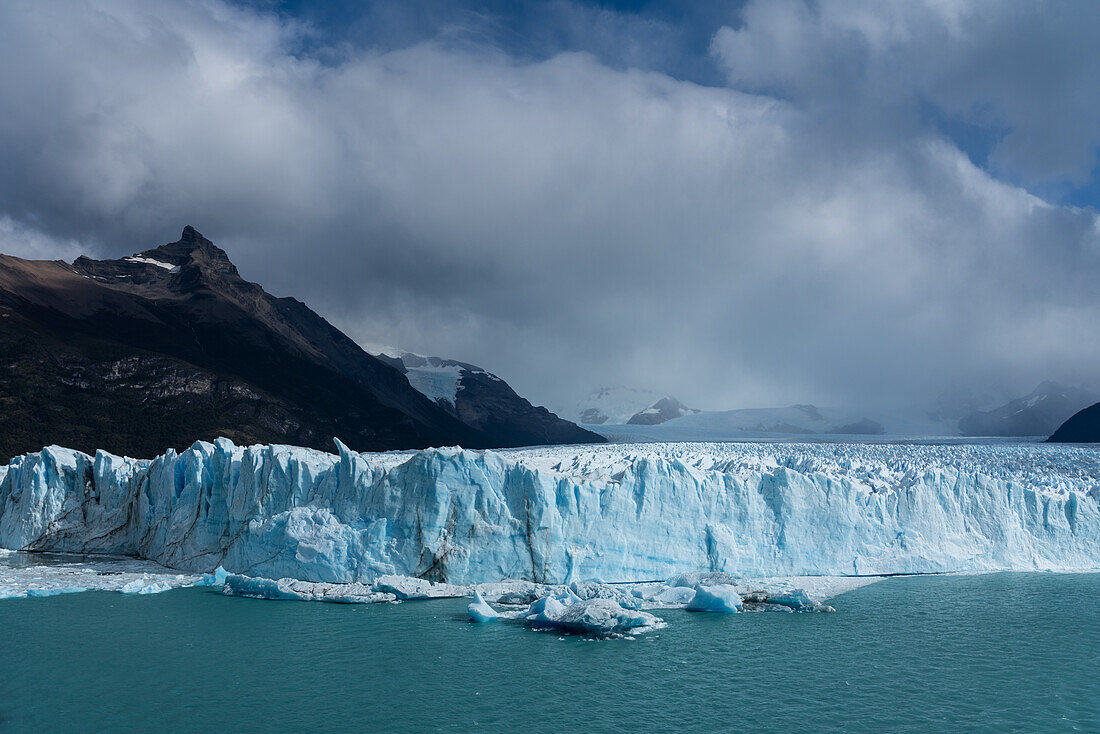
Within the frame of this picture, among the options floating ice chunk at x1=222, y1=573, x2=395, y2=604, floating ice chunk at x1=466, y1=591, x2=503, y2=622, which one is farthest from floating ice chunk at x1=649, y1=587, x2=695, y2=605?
floating ice chunk at x1=222, y1=573, x2=395, y2=604

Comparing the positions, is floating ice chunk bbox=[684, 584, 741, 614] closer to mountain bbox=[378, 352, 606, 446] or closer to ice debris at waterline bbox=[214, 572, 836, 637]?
ice debris at waterline bbox=[214, 572, 836, 637]

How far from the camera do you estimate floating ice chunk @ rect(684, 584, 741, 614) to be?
1889 centimetres

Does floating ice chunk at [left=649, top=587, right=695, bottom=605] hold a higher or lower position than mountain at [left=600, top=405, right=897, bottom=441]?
lower

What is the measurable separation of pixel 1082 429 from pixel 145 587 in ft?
182

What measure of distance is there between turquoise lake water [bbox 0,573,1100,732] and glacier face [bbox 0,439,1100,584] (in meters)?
2.67

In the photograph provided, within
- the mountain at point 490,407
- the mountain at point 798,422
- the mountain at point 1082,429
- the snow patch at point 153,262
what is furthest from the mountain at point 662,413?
the mountain at point 1082,429

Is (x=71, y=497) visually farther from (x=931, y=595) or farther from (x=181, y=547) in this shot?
(x=931, y=595)

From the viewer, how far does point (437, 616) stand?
739 inches

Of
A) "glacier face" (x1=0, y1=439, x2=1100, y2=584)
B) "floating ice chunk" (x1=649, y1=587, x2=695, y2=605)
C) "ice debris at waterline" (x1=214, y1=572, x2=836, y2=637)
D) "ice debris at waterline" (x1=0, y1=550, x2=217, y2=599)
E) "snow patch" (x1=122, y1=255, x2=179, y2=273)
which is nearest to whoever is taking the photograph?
"ice debris at waterline" (x1=214, y1=572, x2=836, y2=637)

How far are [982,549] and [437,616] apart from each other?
17.6m

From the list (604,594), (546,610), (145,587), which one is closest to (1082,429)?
(604,594)

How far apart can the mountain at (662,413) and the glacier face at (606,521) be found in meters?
132

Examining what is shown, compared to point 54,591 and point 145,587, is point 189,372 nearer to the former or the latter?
point 54,591

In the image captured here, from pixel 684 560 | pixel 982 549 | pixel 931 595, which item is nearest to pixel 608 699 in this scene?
pixel 684 560
